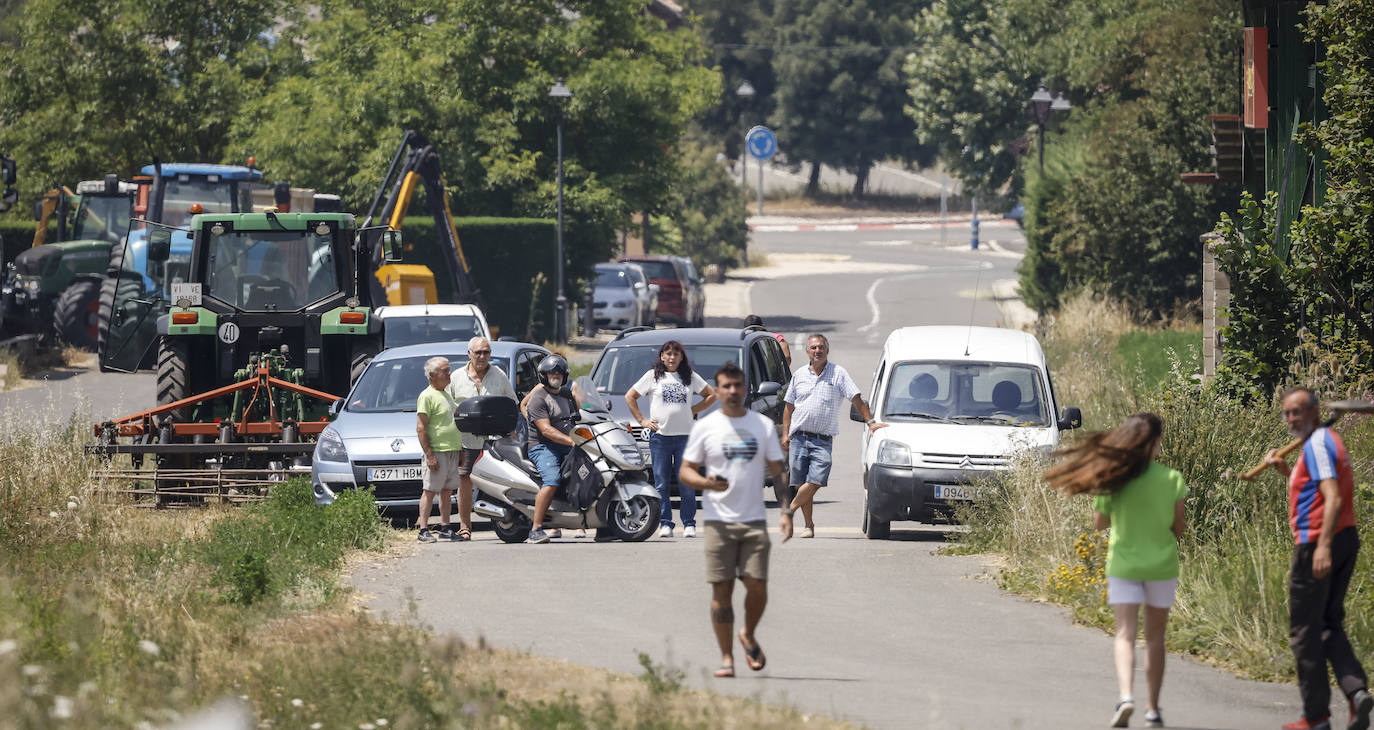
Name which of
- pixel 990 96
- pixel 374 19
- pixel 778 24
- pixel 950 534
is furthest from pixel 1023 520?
pixel 778 24

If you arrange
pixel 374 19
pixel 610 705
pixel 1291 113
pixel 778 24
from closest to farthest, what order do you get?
pixel 610 705 < pixel 1291 113 < pixel 374 19 < pixel 778 24

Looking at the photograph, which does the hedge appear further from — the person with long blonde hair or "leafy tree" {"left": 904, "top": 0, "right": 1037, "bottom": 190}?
the person with long blonde hair

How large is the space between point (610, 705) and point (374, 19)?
115 ft

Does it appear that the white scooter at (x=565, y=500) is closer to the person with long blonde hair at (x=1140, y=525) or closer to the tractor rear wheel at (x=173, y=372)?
the tractor rear wheel at (x=173, y=372)

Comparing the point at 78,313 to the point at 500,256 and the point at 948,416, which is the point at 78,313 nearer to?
the point at 500,256

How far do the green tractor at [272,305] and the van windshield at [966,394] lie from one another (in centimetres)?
599

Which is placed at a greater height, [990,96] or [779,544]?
[990,96]

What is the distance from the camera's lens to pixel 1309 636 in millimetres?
8539

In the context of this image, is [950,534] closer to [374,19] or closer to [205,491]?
[205,491]

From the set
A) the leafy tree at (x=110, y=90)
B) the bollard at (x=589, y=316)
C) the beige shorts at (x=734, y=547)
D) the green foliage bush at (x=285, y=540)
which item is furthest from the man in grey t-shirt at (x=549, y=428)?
the leafy tree at (x=110, y=90)

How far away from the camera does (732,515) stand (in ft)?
31.0

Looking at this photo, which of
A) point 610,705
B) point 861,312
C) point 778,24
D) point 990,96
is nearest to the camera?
point 610,705

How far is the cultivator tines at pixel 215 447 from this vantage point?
16344 mm

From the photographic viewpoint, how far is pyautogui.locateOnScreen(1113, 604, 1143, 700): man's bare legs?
8.34m
